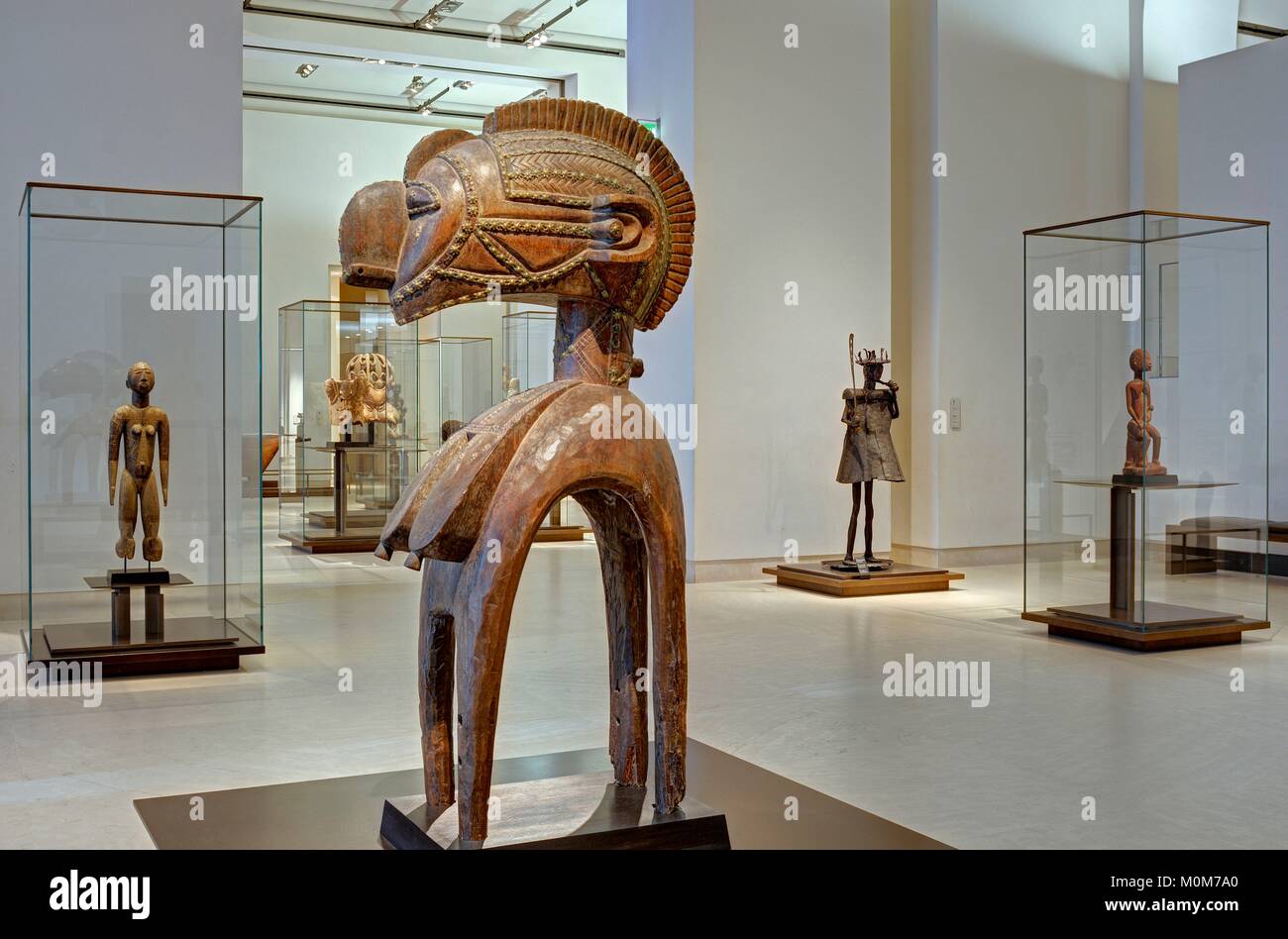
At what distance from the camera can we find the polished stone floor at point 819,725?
397 cm

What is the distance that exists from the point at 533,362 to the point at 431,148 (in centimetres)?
1052

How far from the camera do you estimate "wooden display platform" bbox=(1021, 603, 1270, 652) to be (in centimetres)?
685

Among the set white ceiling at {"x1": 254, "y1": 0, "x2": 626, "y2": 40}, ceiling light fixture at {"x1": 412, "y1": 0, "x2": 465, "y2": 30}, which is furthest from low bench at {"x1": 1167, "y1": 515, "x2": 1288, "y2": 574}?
ceiling light fixture at {"x1": 412, "y1": 0, "x2": 465, "y2": 30}

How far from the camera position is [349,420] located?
1248 centimetres

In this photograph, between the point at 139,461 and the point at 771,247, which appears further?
the point at 771,247

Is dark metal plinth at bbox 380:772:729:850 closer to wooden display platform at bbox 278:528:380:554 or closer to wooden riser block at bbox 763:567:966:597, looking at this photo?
wooden riser block at bbox 763:567:966:597

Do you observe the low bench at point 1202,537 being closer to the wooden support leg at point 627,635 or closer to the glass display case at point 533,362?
the wooden support leg at point 627,635

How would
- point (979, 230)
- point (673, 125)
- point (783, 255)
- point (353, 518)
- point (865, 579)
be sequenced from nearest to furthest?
point (865, 579)
point (673, 125)
point (783, 255)
point (979, 230)
point (353, 518)

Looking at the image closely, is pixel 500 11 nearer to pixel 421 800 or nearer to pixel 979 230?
pixel 979 230

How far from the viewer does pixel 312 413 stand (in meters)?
12.5

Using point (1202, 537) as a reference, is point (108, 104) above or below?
above

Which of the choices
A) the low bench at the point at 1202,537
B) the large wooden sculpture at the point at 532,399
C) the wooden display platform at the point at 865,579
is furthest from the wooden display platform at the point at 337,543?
the large wooden sculpture at the point at 532,399

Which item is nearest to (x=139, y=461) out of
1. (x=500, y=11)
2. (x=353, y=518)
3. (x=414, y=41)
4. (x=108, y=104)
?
(x=108, y=104)

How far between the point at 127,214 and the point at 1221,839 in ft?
18.8
